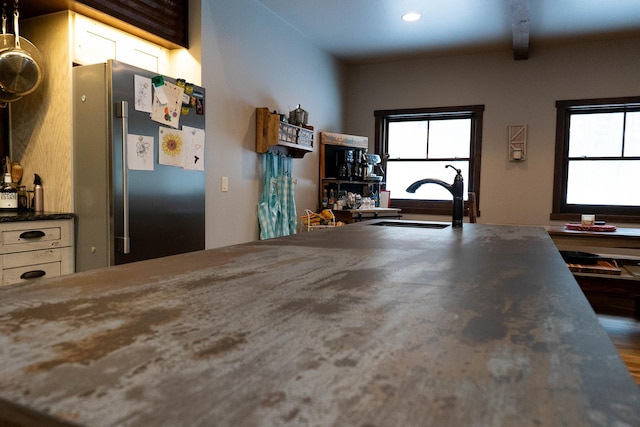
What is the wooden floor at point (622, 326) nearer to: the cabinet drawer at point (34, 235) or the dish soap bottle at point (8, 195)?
the cabinet drawer at point (34, 235)

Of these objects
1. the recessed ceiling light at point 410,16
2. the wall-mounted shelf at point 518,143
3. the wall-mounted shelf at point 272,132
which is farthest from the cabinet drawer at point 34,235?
the wall-mounted shelf at point 518,143

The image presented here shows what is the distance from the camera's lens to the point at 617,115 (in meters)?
4.75

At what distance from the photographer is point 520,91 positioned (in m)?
5.00

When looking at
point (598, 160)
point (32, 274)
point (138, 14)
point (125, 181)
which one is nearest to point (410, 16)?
point (138, 14)

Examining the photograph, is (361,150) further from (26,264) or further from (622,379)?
(622,379)

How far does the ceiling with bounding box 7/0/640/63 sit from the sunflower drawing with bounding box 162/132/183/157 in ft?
5.65

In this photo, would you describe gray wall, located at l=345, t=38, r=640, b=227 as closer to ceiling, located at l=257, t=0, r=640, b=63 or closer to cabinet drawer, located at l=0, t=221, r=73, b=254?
ceiling, located at l=257, t=0, r=640, b=63

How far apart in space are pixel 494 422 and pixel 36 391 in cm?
40

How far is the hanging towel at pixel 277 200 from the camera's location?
4.03 m

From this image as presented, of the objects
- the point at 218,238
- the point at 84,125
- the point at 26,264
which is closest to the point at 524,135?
the point at 218,238

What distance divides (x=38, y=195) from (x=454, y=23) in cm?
373

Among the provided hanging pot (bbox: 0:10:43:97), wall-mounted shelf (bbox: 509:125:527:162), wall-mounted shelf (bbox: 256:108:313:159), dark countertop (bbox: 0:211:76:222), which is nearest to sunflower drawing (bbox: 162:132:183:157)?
dark countertop (bbox: 0:211:76:222)

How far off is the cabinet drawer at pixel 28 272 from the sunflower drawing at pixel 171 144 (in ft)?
2.94

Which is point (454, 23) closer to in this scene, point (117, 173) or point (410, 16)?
point (410, 16)
